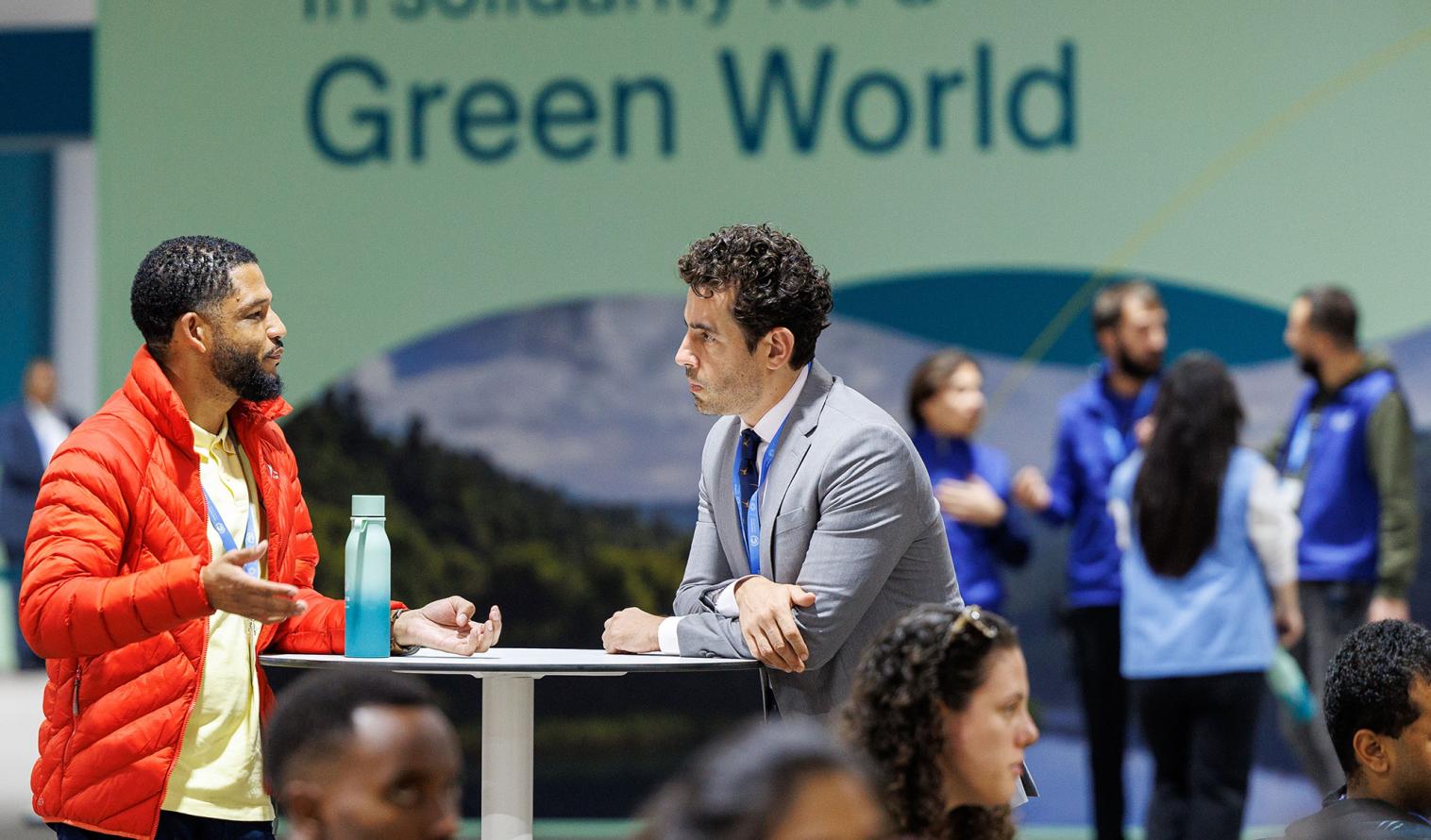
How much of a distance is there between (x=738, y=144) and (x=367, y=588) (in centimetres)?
338

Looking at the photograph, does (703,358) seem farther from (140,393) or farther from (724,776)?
(724,776)

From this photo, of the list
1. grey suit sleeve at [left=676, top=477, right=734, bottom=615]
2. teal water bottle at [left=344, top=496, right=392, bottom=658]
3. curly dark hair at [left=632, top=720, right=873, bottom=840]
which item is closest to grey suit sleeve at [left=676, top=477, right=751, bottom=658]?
grey suit sleeve at [left=676, top=477, right=734, bottom=615]

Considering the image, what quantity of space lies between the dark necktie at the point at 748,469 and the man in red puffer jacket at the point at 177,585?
0.46m

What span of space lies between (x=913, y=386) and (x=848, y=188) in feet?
2.79

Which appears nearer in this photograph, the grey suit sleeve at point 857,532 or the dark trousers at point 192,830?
the dark trousers at point 192,830

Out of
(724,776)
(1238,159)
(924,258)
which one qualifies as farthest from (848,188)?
(724,776)

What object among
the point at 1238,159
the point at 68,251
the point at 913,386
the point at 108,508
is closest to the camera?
the point at 108,508

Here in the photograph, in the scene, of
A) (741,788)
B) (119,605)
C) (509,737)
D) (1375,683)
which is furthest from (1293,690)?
(741,788)

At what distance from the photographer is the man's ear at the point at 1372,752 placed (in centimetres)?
252

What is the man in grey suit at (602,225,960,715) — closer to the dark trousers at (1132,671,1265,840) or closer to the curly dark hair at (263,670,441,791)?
the curly dark hair at (263,670,441,791)

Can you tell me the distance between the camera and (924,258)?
5.74 metres

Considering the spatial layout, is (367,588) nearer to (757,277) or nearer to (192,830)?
(192,830)

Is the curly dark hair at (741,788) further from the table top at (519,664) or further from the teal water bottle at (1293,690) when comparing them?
the teal water bottle at (1293,690)

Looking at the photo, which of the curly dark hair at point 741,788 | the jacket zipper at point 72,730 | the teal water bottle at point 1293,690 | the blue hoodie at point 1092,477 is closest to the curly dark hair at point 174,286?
the jacket zipper at point 72,730
